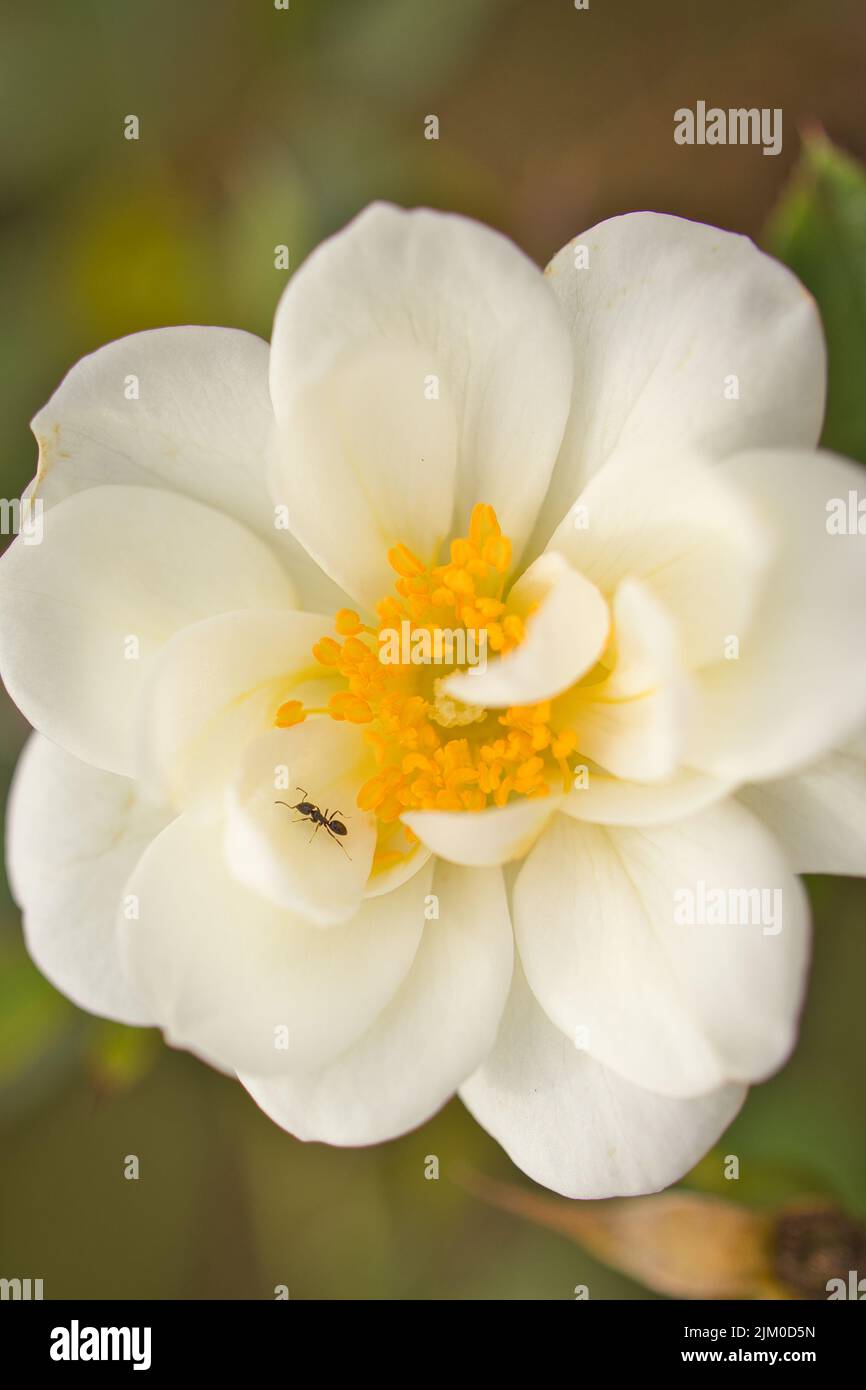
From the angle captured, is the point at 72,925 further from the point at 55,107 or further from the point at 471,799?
the point at 55,107

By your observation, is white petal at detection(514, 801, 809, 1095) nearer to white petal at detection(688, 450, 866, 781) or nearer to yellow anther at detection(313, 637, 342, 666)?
white petal at detection(688, 450, 866, 781)

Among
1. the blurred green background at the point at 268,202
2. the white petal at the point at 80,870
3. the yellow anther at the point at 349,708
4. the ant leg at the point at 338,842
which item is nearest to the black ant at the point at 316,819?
the ant leg at the point at 338,842

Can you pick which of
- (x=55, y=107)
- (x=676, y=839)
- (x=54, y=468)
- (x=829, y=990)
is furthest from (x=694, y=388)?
(x=55, y=107)

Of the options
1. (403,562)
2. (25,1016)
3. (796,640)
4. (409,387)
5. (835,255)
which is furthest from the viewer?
(25,1016)

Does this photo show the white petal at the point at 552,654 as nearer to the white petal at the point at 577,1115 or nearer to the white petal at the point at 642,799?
the white petal at the point at 642,799

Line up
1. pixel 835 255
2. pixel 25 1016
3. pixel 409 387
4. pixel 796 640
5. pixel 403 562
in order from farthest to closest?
1. pixel 25 1016
2. pixel 835 255
3. pixel 403 562
4. pixel 409 387
5. pixel 796 640
